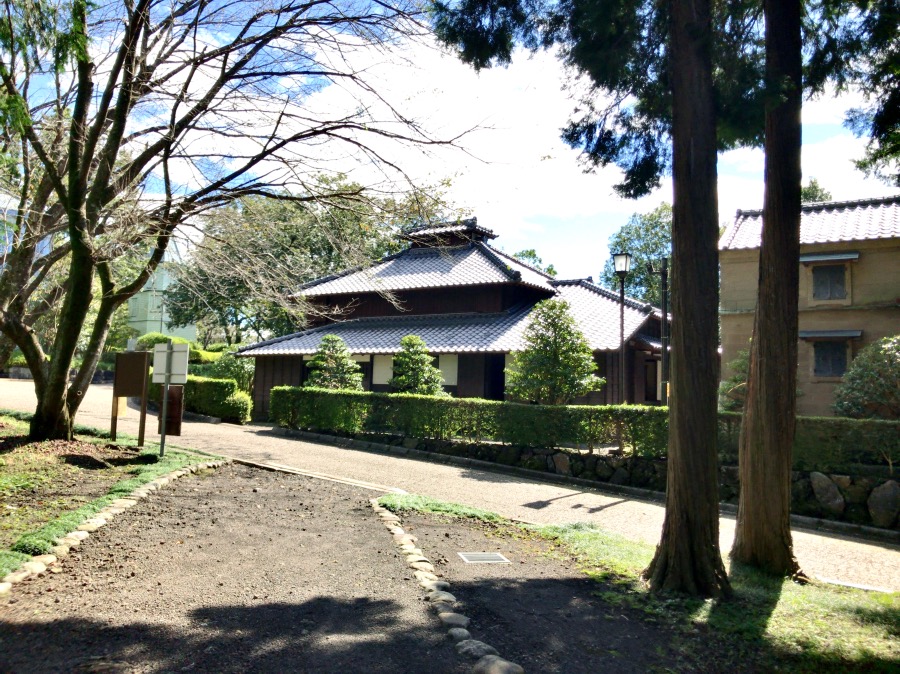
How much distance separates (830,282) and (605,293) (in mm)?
7757

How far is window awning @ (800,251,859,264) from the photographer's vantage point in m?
20.1

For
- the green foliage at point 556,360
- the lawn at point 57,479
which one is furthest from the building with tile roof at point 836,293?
the lawn at point 57,479

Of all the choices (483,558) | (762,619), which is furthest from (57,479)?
(762,619)

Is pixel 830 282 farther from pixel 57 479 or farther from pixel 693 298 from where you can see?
pixel 57 479

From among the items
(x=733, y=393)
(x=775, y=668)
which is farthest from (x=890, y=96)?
(x=733, y=393)

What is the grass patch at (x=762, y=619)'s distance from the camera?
4.35 metres

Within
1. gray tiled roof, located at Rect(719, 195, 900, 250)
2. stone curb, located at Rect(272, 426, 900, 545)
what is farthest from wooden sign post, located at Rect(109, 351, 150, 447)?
gray tiled roof, located at Rect(719, 195, 900, 250)

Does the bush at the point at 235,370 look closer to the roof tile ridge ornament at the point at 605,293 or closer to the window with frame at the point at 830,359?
the roof tile ridge ornament at the point at 605,293

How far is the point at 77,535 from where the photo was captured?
232 inches

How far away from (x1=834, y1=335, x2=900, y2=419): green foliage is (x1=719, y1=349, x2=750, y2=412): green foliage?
8.98 ft

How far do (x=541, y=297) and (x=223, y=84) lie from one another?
1825 centimetres

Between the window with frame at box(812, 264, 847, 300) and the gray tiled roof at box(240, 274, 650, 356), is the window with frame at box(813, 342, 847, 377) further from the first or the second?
the gray tiled roof at box(240, 274, 650, 356)

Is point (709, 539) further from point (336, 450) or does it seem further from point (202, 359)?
point (202, 359)

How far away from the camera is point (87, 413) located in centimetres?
1958
